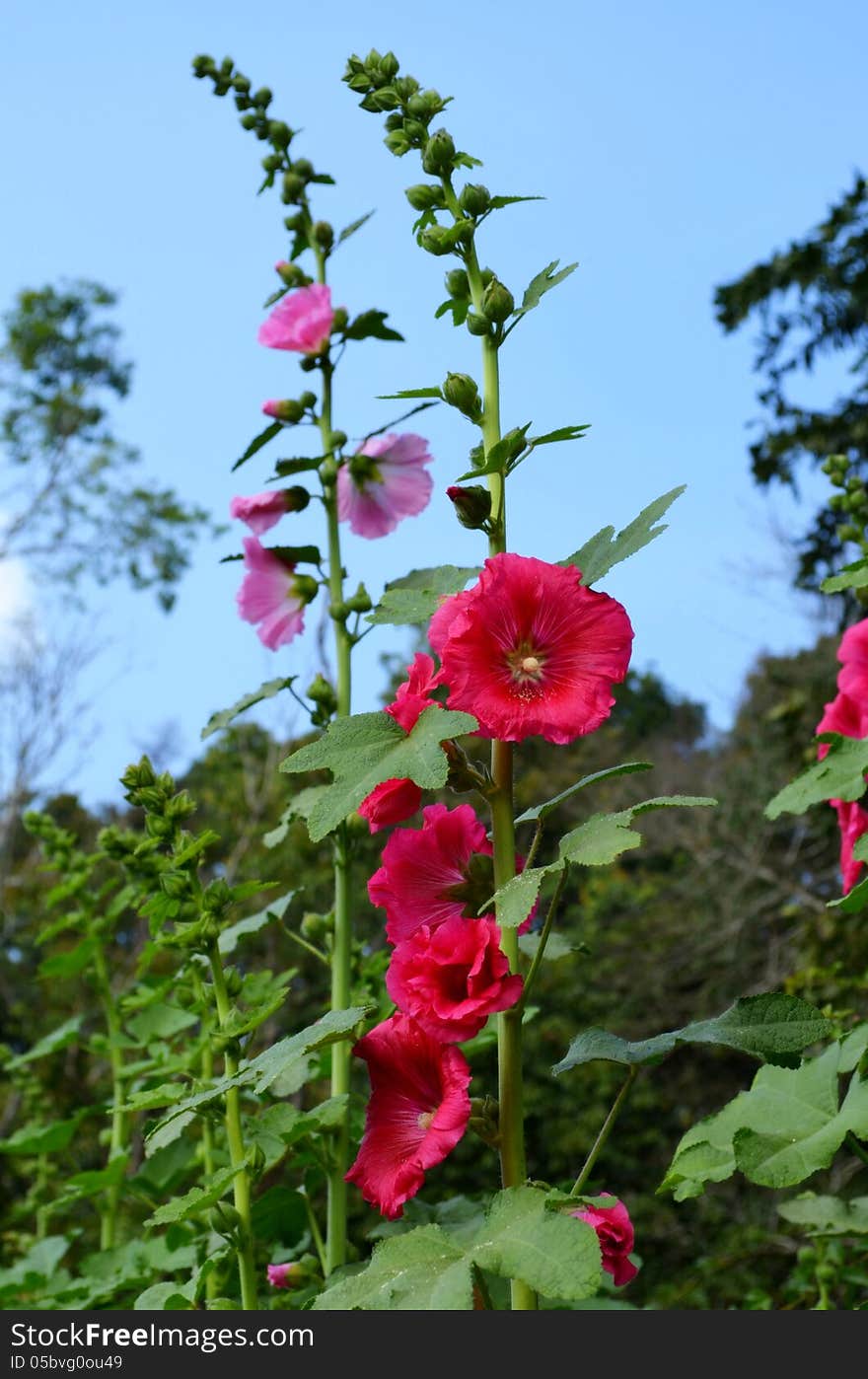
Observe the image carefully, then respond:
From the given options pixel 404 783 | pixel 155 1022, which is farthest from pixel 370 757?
→ pixel 155 1022

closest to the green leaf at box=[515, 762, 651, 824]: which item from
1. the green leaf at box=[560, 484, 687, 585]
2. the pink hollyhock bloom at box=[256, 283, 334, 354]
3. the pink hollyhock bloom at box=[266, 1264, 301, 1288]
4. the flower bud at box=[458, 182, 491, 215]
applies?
the green leaf at box=[560, 484, 687, 585]

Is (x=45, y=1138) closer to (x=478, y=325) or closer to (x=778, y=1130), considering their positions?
(x=778, y=1130)

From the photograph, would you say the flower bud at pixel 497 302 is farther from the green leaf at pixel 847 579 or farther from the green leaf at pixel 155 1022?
the green leaf at pixel 155 1022

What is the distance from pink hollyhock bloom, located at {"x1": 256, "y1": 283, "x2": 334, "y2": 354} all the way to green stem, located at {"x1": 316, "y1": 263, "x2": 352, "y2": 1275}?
1.3 inches

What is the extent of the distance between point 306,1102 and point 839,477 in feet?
15.9

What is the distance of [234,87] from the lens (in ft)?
6.11

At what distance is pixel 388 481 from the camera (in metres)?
1.71

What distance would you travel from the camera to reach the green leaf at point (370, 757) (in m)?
0.96

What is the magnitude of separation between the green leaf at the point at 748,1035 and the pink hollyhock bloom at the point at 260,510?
825mm

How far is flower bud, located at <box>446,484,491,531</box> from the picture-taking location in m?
1.04

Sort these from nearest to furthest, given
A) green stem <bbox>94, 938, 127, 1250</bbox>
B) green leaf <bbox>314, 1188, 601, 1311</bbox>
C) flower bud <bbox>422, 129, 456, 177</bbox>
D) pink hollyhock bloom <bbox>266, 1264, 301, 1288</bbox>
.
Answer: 1. green leaf <bbox>314, 1188, 601, 1311</bbox>
2. flower bud <bbox>422, 129, 456, 177</bbox>
3. pink hollyhock bloom <bbox>266, 1264, 301, 1288</bbox>
4. green stem <bbox>94, 938, 127, 1250</bbox>

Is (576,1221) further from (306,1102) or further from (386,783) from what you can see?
(306,1102)

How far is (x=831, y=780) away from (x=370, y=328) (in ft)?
2.73

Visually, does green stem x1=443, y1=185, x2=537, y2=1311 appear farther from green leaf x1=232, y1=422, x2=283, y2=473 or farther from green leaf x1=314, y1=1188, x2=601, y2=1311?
green leaf x1=232, y1=422, x2=283, y2=473
